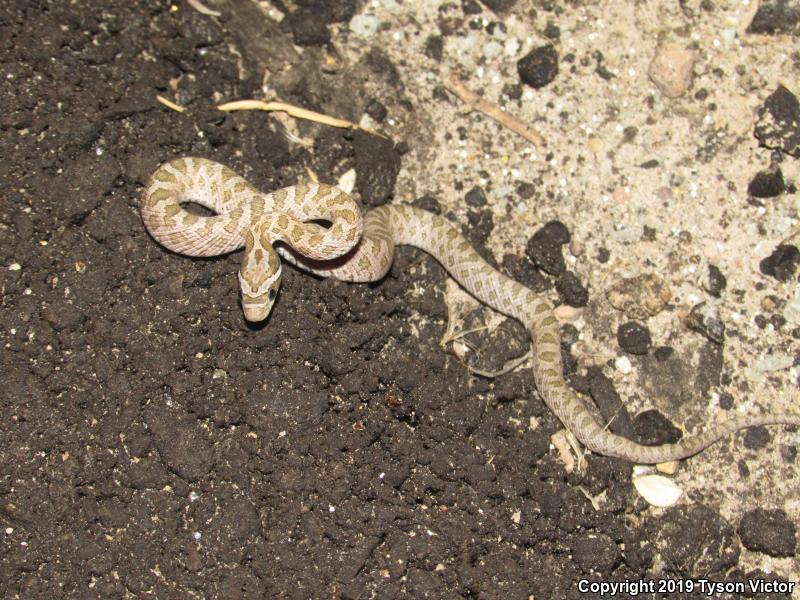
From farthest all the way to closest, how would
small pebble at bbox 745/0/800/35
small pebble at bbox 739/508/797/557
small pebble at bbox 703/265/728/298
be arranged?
small pebble at bbox 745/0/800/35 < small pebble at bbox 703/265/728/298 < small pebble at bbox 739/508/797/557

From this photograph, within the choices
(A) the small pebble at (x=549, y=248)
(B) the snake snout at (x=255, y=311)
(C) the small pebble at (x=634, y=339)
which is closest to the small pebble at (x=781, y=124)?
(A) the small pebble at (x=549, y=248)

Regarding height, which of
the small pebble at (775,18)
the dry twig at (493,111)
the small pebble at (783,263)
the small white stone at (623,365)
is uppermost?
the small pebble at (775,18)

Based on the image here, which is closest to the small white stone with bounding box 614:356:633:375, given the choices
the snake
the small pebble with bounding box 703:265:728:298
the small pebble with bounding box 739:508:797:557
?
the snake

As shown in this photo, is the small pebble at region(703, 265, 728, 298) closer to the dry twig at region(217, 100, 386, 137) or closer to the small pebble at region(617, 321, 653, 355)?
the small pebble at region(617, 321, 653, 355)

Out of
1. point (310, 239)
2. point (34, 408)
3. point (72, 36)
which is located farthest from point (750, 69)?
point (34, 408)

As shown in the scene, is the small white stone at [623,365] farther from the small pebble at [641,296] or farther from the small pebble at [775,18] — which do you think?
the small pebble at [775,18]

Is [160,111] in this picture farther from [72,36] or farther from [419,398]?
[419,398]

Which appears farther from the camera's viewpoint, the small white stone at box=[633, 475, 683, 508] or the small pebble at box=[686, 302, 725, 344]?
the small pebble at box=[686, 302, 725, 344]
